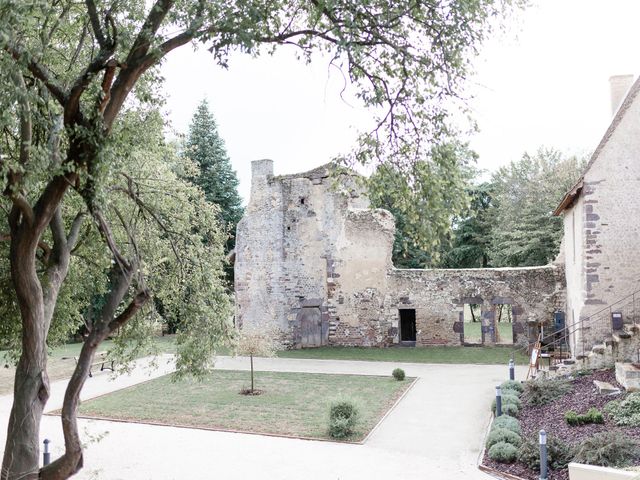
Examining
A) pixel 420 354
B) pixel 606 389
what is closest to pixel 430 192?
pixel 606 389

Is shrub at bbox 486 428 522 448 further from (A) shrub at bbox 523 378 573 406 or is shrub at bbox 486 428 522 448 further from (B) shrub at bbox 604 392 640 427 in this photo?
(A) shrub at bbox 523 378 573 406

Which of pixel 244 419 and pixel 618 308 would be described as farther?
pixel 618 308

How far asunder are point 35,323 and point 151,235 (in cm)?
350

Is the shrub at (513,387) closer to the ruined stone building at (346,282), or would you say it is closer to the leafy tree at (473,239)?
the ruined stone building at (346,282)

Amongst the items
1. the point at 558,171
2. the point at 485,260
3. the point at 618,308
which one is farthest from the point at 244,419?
the point at 485,260

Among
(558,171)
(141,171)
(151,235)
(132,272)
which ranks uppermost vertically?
(558,171)

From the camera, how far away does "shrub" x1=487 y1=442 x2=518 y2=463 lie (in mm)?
10516

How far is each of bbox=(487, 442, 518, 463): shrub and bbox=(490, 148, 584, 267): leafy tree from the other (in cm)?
2456

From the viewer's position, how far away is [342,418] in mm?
12938

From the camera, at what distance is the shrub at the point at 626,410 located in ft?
35.6

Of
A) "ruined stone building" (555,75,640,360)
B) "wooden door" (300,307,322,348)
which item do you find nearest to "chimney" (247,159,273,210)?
"wooden door" (300,307,322,348)

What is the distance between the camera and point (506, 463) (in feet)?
34.6

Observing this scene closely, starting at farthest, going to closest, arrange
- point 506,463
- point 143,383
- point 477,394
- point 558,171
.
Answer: point 558,171 → point 143,383 → point 477,394 → point 506,463

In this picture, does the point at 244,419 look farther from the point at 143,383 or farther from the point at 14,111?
the point at 14,111
